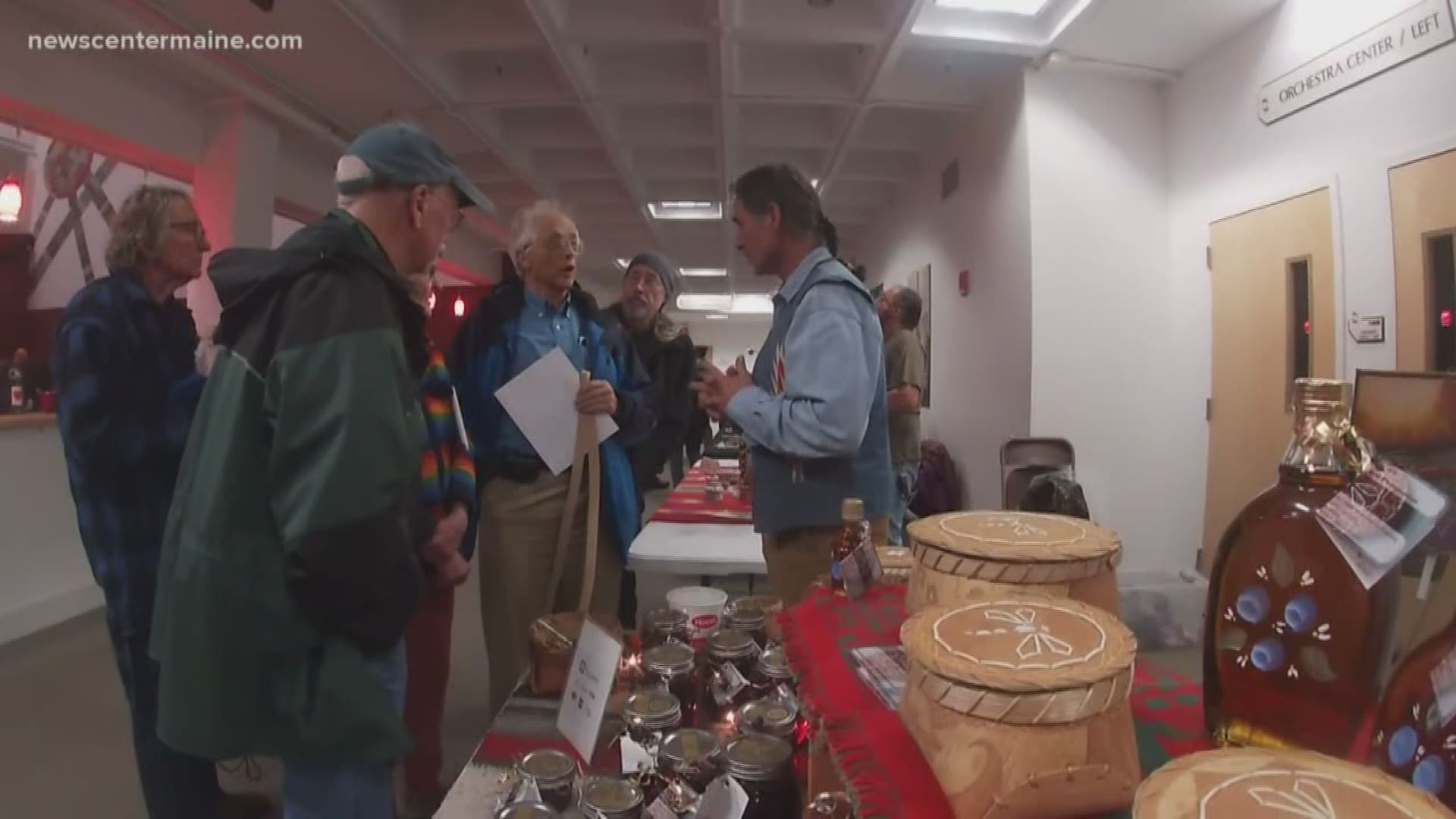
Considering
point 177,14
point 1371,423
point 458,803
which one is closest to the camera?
point 1371,423

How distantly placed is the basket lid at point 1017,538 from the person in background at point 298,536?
699 mm

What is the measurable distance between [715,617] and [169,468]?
135 centimetres

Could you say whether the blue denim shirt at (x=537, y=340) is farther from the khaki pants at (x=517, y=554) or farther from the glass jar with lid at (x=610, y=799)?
the glass jar with lid at (x=610, y=799)

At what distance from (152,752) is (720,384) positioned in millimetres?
1495

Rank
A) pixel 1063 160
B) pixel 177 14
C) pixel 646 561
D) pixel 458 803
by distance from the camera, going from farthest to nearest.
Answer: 1. pixel 1063 160
2. pixel 177 14
3. pixel 646 561
4. pixel 458 803

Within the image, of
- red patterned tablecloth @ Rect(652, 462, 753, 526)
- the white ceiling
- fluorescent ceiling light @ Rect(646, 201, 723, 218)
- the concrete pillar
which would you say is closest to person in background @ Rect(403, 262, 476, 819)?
red patterned tablecloth @ Rect(652, 462, 753, 526)

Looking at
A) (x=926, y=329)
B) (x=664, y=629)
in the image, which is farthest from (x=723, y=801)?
(x=926, y=329)

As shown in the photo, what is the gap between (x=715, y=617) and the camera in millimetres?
1235

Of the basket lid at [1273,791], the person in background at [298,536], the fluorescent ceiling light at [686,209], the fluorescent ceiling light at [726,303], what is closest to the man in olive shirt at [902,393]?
the fluorescent ceiling light at [686,209]

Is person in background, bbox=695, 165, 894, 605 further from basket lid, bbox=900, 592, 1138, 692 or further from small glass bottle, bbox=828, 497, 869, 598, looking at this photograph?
basket lid, bbox=900, 592, 1138, 692

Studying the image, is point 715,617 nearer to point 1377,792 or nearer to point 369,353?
point 369,353

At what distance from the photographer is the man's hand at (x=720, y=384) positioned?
148 cm

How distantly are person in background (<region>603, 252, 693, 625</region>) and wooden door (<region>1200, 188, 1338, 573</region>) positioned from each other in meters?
2.25

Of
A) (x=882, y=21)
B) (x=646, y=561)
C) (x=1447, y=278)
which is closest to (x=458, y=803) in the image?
(x=646, y=561)
